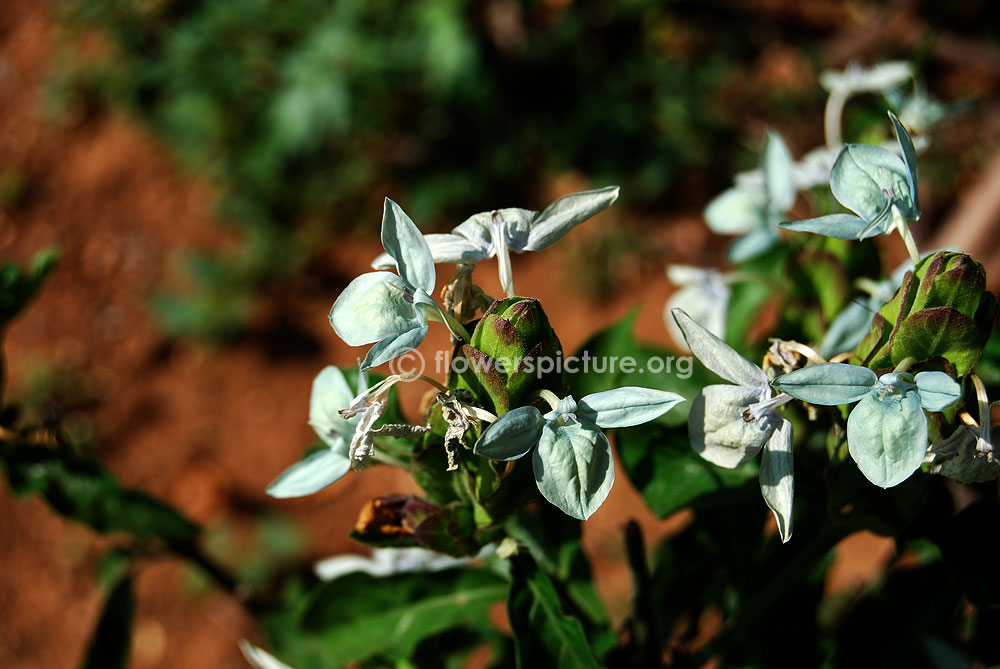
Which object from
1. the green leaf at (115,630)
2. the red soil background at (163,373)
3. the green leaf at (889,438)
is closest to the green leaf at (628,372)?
the green leaf at (889,438)

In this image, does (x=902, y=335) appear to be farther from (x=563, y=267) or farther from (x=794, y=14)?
(x=794, y=14)

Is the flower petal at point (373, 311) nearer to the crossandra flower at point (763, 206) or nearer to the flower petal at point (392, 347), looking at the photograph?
the flower petal at point (392, 347)

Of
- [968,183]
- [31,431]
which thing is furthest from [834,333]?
[968,183]

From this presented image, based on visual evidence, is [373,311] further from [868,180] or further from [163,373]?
[163,373]

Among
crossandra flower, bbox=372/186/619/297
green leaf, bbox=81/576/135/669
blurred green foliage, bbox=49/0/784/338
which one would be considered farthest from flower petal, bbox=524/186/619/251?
blurred green foliage, bbox=49/0/784/338


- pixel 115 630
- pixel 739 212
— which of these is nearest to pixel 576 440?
pixel 739 212

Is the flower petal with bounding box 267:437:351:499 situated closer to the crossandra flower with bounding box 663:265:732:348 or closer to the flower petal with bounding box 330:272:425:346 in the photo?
the flower petal with bounding box 330:272:425:346
